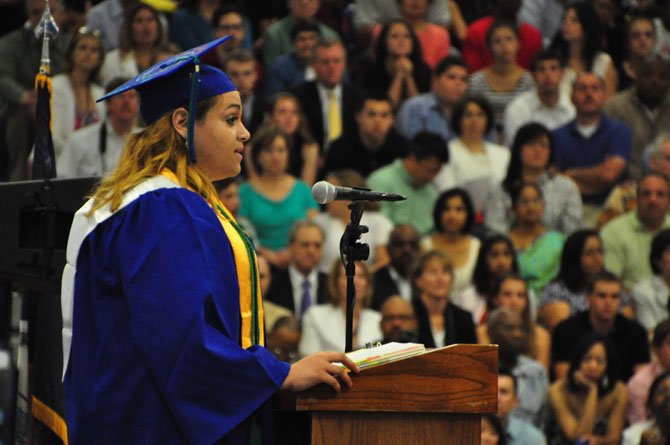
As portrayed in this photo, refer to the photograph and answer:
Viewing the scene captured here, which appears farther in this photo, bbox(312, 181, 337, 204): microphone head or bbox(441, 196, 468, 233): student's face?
bbox(441, 196, 468, 233): student's face

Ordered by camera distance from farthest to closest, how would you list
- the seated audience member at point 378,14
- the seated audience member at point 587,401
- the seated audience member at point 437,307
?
the seated audience member at point 378,14 < the seated audience member at point 437,307 < the seated audience member at point 587,401

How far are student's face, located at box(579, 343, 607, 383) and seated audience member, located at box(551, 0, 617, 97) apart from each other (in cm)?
427

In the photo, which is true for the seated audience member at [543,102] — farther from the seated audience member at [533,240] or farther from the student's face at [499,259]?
the student's face at [499,259]

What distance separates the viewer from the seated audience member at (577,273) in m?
9.37

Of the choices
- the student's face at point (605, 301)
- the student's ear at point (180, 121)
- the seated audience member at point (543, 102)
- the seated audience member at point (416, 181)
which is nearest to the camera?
the student's ear at point (180, 121)

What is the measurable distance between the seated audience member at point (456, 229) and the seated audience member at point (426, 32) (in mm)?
2679

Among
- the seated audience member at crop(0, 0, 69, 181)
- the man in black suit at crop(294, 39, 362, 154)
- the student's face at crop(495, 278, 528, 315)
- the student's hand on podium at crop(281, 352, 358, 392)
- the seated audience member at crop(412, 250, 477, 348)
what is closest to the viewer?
the student's hand on podium at crop(281, 352, 358, 392)

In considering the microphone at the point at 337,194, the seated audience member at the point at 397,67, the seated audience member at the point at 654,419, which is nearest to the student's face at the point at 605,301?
the seated audience member at the point at 654,419

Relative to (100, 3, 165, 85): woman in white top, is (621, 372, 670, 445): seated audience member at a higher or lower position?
lower

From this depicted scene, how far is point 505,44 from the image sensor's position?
1156cm

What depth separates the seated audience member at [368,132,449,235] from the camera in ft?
32.6

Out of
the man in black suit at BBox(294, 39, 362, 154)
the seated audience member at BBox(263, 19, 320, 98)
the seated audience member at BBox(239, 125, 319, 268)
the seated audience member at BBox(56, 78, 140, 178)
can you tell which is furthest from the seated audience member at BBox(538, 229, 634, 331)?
the seated audience member at BBox(56, 78, 140, 178)

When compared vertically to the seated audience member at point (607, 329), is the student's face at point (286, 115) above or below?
above

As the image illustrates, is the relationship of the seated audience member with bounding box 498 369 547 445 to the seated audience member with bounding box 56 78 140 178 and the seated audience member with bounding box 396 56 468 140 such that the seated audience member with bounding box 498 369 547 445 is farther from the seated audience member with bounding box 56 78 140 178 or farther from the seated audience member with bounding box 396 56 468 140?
the seated audience member with bounding box 396 56 468 140
